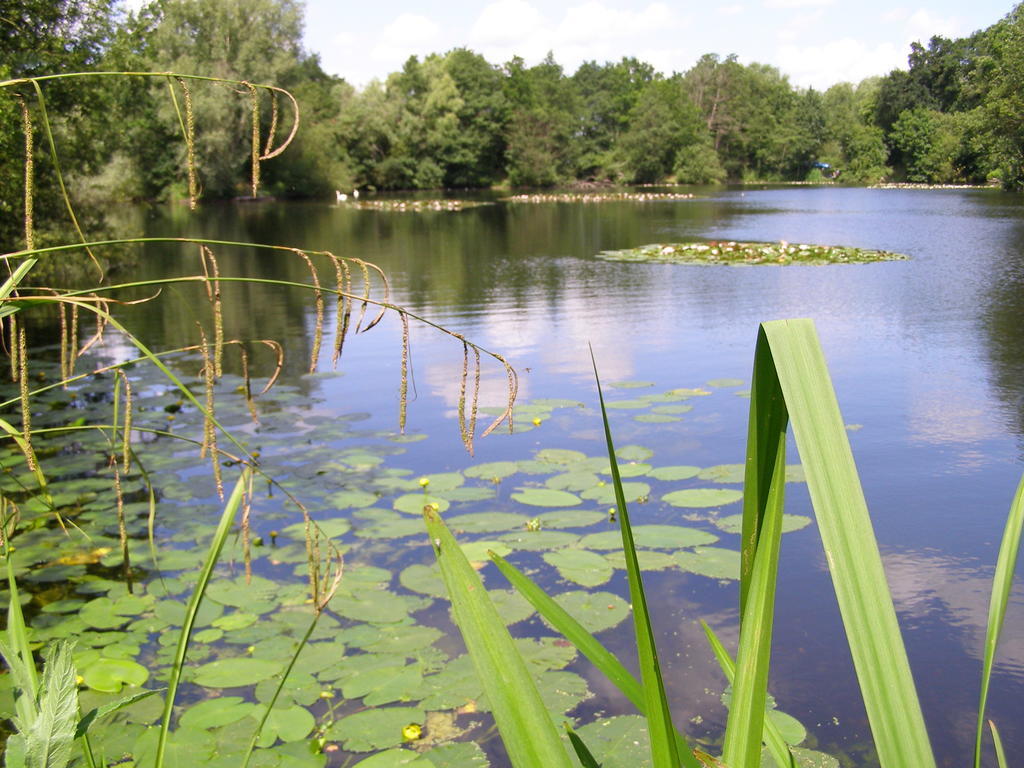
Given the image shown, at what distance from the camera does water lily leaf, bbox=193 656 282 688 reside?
258 centimetres

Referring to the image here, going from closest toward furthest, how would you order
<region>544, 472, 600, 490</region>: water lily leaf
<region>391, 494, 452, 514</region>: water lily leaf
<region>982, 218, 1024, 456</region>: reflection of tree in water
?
<region>391, 494, 452, 514</region>: water lily leaf, <region>544, 472, 600, 490</region>: water lily leaf, <region>982, 218, 1024, 456</region>: reflection of tree in water

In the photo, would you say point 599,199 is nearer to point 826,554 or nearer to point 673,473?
point 673,473

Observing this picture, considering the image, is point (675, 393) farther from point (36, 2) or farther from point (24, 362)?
point (36, 2)

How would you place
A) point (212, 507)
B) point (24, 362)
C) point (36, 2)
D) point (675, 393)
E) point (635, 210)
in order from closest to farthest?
point (24, 362), point (212, 507), point (675, 393), point (36, 2), point (635, 210)

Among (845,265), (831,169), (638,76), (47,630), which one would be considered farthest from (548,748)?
(638,76)

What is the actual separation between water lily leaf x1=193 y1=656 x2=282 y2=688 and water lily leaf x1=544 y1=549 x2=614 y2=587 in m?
1.12

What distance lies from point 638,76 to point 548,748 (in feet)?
223

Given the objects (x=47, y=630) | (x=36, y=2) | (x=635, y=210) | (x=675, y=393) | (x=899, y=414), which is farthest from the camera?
(x=635, y=210)

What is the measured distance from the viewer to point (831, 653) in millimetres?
2934

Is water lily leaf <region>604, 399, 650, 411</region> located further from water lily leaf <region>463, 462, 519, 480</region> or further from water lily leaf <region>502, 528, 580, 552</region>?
water lily leaf <region>502, 528, 580, 552</region>

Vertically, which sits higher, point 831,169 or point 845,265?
point 831,169

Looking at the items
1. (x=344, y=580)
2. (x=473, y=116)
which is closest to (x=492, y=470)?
(x=344, y=580)

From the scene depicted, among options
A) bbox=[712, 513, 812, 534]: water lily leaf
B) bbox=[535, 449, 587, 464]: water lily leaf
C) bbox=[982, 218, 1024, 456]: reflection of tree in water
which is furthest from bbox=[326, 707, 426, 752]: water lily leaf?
bbox=[982, 218, 1024, 456]: reflection of tree in water

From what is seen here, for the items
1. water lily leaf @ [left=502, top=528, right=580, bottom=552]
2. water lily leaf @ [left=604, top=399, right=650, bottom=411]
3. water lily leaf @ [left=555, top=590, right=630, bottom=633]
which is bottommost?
water lily leaf @ [left=555, top=590, right=630, bottom=633]
